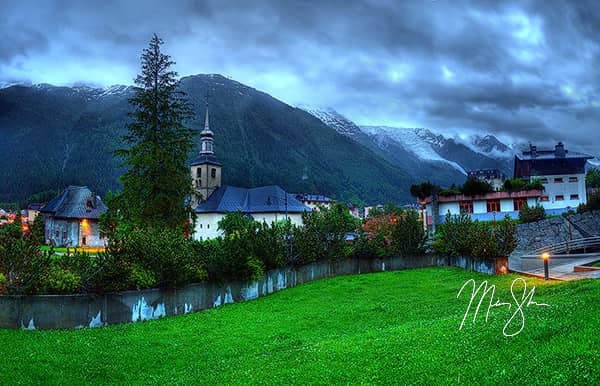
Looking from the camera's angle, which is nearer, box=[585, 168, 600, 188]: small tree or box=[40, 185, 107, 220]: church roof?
box=[40, 185, 107, 220]: church roof

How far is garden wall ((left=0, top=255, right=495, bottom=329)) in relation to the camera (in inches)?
582

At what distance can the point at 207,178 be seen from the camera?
97.9m

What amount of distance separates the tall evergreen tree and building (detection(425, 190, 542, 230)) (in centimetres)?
3579

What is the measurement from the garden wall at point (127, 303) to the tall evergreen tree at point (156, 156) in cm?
909

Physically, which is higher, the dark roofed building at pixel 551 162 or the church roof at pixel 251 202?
the dark roofed building at pixel 551 162

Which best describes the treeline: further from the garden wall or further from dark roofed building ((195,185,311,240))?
dark roofed building ((195,185,311,240))

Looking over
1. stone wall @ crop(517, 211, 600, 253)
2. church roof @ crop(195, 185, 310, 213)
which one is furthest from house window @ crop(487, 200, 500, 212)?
church roof @ crop(195, 185, 310, 213)

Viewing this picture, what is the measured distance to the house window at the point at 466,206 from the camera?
5574 cm

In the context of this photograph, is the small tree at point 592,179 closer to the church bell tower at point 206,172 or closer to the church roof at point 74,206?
A: the church bell tower at point 206,172

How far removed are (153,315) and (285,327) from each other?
620 centimetres

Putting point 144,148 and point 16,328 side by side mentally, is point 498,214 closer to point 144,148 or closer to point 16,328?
point 144,148

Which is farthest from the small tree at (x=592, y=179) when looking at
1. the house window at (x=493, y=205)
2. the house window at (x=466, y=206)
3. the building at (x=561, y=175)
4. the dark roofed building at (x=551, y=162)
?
the house window at (x=466, y=206)

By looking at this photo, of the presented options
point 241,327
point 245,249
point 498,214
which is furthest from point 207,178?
point 241,327

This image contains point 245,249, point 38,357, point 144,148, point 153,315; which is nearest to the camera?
point 38,357
